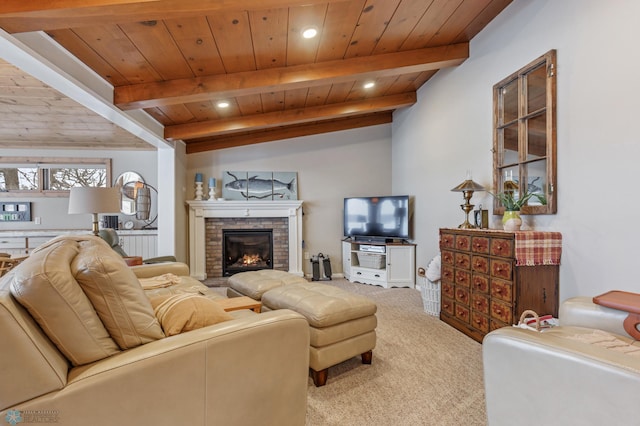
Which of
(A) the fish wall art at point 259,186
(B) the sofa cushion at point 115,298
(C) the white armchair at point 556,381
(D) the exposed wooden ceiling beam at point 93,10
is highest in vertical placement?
(D) the exposed wooden ceiling beam at point 93,10

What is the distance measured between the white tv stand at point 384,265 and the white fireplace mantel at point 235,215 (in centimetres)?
96

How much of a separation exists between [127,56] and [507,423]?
3219mm

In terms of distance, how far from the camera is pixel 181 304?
→ 1.34 metres

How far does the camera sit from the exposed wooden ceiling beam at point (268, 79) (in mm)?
2877

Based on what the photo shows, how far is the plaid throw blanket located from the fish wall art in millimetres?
3671

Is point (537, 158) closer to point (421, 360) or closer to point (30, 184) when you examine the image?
point (421, 360)

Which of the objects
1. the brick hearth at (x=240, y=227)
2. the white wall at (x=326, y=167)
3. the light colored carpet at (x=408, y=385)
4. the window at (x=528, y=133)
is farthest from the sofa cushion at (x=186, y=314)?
the white wall at (x=326, y=167)

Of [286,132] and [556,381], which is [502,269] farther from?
[286,132]

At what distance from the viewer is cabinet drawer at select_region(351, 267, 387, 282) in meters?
4.66

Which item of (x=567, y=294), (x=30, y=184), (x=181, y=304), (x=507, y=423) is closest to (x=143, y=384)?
(x=181, y=304)

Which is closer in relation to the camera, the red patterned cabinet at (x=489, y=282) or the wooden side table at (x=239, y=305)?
the wooden side table at (x=239, y=305)

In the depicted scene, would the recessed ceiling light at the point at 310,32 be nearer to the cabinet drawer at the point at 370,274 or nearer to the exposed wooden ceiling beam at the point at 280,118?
the exposed wooden ceiling beam at the point at 280,118

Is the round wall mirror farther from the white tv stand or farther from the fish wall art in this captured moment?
the white tv stand

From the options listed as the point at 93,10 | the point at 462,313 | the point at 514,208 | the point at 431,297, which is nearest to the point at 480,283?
the point at 462,313
